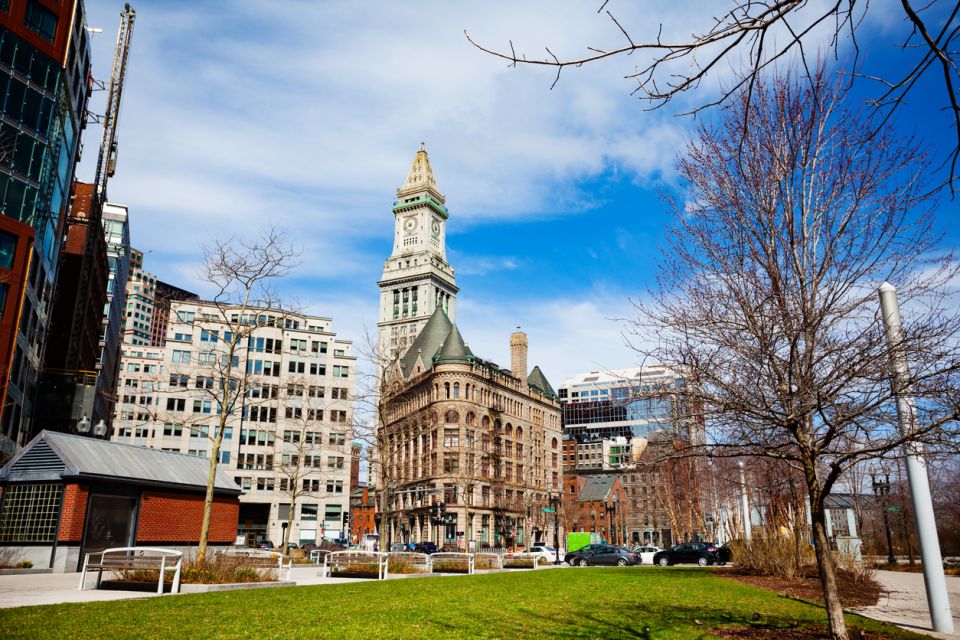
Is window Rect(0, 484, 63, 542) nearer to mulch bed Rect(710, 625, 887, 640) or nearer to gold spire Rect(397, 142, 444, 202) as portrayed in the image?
mulch bed Rect(710, 625, 887, 640)

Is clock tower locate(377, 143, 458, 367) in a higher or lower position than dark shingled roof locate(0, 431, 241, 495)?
higher

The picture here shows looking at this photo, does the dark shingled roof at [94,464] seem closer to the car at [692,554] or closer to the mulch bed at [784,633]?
the mulch bed at [784,633]

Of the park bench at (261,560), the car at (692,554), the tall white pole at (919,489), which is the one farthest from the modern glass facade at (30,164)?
the car at (692,554)

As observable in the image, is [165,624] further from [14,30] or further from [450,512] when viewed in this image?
[450,512]

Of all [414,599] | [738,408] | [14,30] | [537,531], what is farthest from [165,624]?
[537,531]

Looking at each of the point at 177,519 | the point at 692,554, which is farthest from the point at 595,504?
the point at 177,519

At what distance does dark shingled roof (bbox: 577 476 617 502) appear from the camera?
5266 inches

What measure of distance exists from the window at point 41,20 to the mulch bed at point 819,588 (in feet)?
161

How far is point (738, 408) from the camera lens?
399 inches

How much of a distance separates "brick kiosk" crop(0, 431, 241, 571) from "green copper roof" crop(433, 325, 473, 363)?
65608mm

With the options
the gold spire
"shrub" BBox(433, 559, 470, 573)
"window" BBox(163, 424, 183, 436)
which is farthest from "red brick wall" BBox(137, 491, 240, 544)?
the gold spire

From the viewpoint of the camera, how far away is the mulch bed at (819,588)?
16.8 meters

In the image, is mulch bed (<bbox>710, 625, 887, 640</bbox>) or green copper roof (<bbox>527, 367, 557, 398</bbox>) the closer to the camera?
mulch bed (<bbox>710, 625, 887, 640</bbox>)

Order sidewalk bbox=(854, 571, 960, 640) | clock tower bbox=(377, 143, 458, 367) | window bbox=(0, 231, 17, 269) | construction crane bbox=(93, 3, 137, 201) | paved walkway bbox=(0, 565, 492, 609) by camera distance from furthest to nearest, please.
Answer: clock tower bbox=(377, 143, 458, 367) < construction crane bbox=(93, 3, 137, 201) < window bbox=(0, 231, 17, 269) < paved walkway bbox=(0, 565, 492, 609) < sidewalk bbox=(854, 571, 960, 640)
